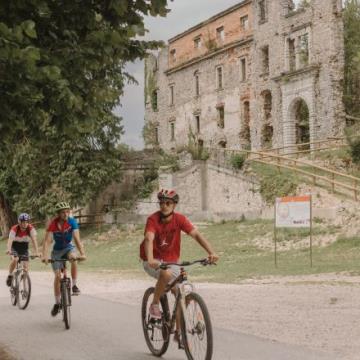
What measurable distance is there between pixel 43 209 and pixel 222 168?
996 cm

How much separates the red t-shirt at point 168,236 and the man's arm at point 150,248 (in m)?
0.10

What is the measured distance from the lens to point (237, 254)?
25.2 metres

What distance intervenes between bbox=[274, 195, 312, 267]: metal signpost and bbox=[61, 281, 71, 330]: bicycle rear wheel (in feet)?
34.7

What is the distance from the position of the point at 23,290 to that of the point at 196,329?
22.2ft

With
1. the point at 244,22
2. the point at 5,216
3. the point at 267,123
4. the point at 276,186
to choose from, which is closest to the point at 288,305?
the point at 276,186

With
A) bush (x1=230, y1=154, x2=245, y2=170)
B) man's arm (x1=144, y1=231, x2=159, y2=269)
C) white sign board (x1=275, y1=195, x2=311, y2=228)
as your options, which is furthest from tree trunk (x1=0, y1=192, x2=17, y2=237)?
man's arm (x1=144, y1=231, x2=159, y2=269)

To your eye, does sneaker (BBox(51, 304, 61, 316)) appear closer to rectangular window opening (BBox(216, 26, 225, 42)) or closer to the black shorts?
the black shorts

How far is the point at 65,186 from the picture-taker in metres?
37.0

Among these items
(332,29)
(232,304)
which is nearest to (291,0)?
(332,29)

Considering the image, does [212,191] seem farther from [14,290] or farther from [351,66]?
[14,290]

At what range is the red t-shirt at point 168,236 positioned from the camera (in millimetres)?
7902

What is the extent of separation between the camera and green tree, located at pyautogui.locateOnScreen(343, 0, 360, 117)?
42031 millimetres

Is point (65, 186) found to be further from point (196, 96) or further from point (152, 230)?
point (152, 230)

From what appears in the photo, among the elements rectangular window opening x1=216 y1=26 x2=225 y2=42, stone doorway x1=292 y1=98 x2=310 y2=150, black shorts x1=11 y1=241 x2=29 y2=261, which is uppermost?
rectangular window opening x1=216 y1=26 x2=225 y2=42
